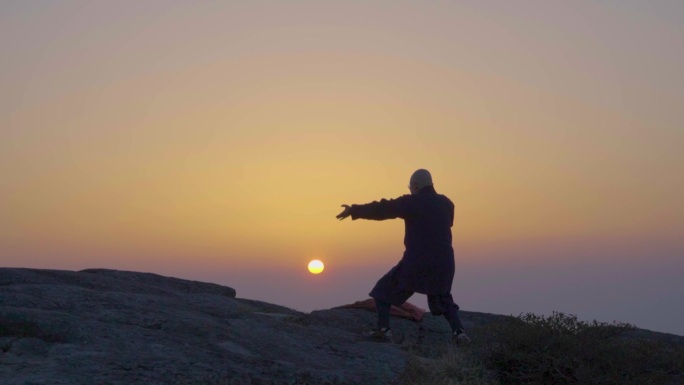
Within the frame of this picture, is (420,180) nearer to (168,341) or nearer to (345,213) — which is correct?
(345,213)

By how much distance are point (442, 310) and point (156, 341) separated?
487 cm

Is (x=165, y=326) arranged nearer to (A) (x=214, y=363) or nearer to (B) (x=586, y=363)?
(A) (x=214, y=363)

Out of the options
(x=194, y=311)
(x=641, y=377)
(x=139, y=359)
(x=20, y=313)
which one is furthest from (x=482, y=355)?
(x=20, y=313)

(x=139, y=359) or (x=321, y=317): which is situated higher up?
(x=321, y=317)

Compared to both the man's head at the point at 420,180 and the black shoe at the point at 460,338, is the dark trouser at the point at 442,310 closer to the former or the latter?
the black shoe at the point at 460,338

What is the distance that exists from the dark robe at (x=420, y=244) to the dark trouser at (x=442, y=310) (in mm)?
119

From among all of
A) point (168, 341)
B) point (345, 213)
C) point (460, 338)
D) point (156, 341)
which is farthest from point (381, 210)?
point (156, 341)

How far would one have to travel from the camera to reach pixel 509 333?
10945 mm

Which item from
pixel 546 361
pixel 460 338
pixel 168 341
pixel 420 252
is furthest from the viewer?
pixel 420 252

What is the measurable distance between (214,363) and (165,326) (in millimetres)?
1538

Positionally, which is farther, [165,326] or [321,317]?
[321,317]

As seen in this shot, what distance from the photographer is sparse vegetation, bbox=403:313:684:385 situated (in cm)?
988

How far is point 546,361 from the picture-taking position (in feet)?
33.8

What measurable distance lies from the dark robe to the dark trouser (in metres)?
0.12
